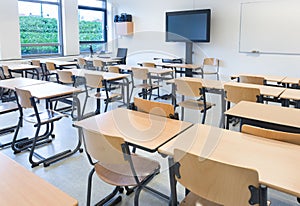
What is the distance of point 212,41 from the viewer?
704 cm

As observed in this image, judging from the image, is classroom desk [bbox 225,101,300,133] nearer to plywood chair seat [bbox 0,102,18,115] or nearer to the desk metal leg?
the desk metal leg

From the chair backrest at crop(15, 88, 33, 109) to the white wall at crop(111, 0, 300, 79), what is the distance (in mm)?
5284

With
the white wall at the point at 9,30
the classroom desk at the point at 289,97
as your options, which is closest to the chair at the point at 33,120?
the classroom desk at the point at 289,97

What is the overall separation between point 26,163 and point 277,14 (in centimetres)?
578

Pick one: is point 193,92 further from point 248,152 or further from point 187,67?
point 187,67

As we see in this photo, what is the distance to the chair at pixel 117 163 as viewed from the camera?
64.0 inches

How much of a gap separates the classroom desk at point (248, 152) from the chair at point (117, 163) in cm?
23

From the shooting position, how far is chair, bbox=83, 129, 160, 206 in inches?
64.0

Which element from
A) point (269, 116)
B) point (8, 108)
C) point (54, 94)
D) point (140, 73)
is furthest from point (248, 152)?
point (140, 73)

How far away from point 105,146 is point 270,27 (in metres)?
5.69

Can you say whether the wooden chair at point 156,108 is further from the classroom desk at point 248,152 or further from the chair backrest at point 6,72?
the chair backrest at point 6,72

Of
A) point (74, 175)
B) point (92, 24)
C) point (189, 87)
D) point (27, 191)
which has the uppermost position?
point (92, 24)

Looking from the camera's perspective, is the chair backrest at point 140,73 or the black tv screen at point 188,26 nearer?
the chair backrest at point 140,73

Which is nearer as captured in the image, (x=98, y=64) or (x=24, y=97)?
(x=24, y=97)
